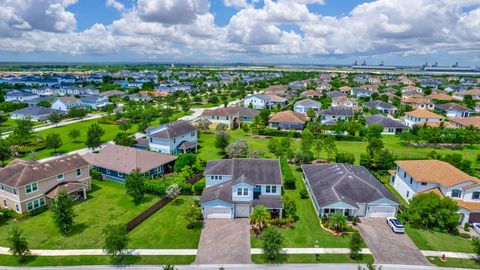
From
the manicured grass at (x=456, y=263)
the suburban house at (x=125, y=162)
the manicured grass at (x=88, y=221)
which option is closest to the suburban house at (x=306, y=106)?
the suburban house at (x=125, y=162)

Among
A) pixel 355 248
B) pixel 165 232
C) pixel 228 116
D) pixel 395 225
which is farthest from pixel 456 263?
pixel 228 116

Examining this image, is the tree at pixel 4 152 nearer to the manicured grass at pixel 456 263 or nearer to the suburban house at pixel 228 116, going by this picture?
the suburban house at pixel 228 116

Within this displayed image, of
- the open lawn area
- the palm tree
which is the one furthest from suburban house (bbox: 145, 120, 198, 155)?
the palm tree

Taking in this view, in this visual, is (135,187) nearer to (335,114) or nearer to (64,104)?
(335,114)

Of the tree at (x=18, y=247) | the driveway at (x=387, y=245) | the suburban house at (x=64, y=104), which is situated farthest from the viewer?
the suburban house at (x=64, y=104)

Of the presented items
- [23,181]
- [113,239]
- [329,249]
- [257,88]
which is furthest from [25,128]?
[257,88]

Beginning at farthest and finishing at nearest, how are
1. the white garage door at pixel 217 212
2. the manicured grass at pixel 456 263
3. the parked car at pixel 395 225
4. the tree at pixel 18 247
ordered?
the white garage door at pixel 217 212 → the parked car at pixel 395 225 → the manicured grass at pixel 456 263 → the tree at pixel 18 247
